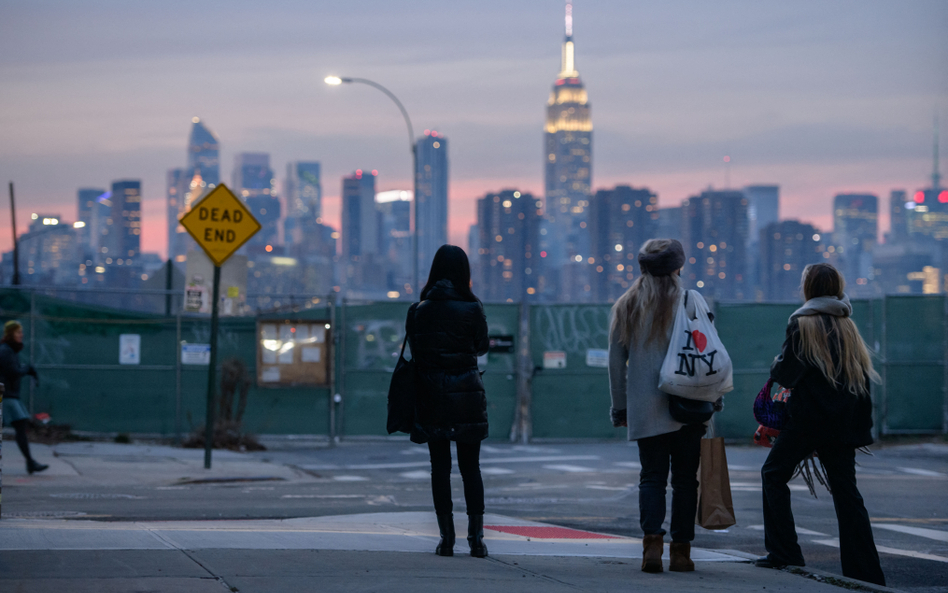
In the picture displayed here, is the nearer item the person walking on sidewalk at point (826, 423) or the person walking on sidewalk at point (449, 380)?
the person walking on sidewalk at point (826, 423)

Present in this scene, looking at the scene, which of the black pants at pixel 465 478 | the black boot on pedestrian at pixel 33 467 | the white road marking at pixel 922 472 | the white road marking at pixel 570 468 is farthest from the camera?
the white road marking at pixel 570 468

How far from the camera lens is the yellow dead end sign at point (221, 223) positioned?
12469 millimetres

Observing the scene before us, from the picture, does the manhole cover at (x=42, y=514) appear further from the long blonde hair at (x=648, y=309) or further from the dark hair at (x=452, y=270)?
the long blonde hair at (x=648, y=309)

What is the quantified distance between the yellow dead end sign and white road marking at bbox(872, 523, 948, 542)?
7.56m

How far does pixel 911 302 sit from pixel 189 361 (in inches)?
475

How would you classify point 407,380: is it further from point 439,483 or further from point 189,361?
point 189,361

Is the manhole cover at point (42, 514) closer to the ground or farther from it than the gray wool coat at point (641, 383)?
closer to the ground

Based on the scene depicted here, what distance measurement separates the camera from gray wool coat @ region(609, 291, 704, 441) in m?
5.66

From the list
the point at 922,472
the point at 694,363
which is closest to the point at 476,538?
the point at 694,363

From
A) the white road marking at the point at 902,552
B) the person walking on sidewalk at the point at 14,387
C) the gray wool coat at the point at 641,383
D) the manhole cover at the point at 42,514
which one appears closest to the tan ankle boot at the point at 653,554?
the gray wool coat at the point at 641,383

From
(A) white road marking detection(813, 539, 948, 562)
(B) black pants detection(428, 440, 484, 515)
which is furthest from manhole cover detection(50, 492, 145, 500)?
(A) white road marking detection(813, 539, 948, 562)

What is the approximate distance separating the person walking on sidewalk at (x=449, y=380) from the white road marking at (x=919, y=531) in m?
4.22

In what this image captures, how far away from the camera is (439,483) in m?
A: 6.24

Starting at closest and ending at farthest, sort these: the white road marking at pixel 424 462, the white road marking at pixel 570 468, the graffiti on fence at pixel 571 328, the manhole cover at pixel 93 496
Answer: the manhole cover at pixel 93 496 < the white road marking at pixel 570 468 < the white road marking at pixel 424 462 < the graffiti on fence at pixel 571 328
